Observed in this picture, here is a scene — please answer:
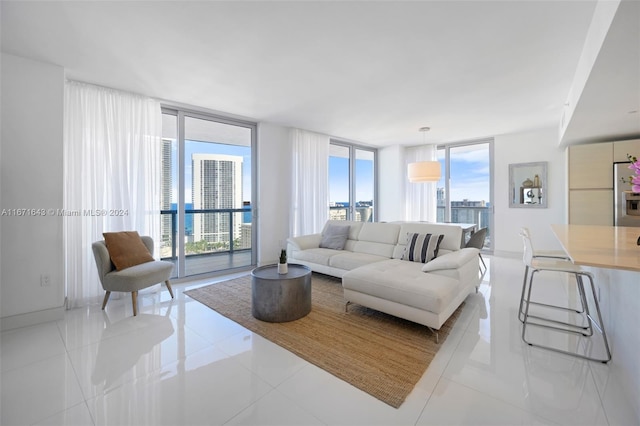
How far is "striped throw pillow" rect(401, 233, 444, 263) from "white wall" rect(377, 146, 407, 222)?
3883 mm

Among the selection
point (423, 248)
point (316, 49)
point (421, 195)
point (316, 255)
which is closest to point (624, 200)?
point (423, 248)

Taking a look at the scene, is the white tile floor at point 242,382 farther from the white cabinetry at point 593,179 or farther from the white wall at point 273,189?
the white cabinetry at point 593,179

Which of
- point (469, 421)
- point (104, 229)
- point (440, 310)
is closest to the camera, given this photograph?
point (469, 421)

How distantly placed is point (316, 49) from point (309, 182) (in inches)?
126

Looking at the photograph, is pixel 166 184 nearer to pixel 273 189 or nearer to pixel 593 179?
pixel 273 189

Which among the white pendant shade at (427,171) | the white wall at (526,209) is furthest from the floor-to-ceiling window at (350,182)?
the white wall at (526,209)

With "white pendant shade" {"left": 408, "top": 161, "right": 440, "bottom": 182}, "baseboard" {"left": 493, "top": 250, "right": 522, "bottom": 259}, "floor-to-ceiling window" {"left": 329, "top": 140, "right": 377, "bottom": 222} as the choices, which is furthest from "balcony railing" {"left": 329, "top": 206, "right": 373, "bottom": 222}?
"baseboard" {"left": 493, "top": 250, "right": 522, "bottom": 259}

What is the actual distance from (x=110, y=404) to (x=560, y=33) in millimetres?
4325

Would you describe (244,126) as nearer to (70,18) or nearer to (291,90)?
(291,90)

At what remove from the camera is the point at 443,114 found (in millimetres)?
4496

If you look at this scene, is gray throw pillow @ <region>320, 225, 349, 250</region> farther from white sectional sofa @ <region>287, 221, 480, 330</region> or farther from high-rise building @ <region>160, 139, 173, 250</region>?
high-rise building @ <region>160, 139, 173, 250</region>

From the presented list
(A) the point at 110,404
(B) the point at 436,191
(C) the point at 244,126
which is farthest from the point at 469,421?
(B) the point at 436,191

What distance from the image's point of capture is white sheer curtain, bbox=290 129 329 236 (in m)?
5.36

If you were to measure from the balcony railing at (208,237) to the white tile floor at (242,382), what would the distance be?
1.67 metres
